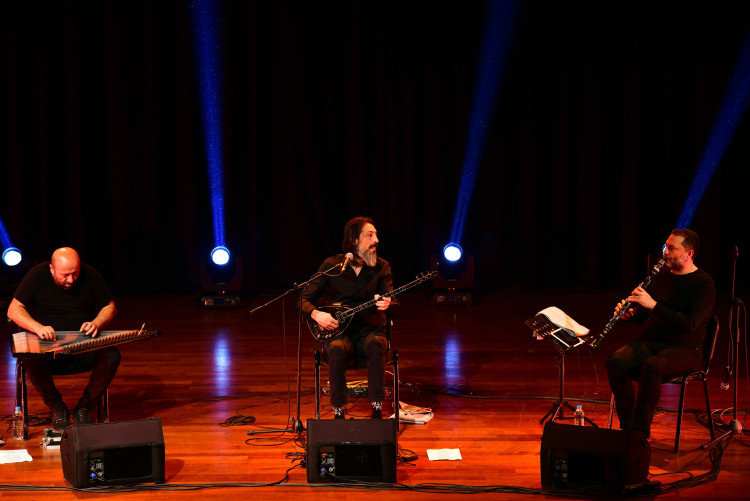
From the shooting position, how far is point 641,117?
963 cm

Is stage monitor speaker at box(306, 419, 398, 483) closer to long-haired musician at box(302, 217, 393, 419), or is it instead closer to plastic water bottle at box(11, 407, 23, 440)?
long-haired musician at box(302, 217, 393, 419)

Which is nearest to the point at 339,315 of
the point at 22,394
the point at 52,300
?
the point at 52,300

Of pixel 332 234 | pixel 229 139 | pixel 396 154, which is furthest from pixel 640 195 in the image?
pixel 229 139

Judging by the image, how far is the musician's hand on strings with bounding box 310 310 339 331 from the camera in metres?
→ 4.71

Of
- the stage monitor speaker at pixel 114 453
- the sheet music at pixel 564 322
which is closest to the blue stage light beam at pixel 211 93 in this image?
the sheet music at pixel 564 322

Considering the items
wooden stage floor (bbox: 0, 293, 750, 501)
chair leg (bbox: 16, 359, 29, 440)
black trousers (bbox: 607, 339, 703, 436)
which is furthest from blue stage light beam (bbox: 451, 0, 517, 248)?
chair leg (bbox: 16, 359, 29, 440)

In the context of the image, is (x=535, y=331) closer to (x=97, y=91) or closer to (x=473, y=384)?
(x=473, y=384)

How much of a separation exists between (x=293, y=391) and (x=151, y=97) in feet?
17.0

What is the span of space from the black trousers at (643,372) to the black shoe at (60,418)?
2.93m

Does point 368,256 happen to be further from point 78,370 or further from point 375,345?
point 78,370

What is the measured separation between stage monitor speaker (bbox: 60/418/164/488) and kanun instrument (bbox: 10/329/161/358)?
0.66 metres

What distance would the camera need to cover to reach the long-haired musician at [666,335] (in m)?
4.23

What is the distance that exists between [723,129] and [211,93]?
582cm

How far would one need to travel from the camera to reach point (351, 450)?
3775 mm
